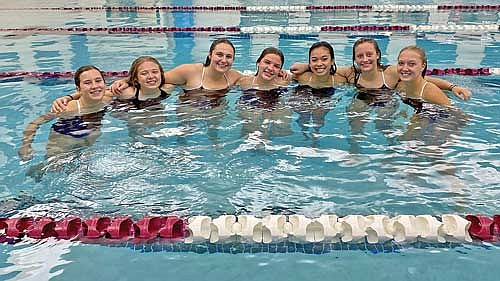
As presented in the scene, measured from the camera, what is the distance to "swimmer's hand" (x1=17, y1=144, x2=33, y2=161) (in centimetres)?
349

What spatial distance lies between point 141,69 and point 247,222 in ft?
6.78

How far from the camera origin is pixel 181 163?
337 cm

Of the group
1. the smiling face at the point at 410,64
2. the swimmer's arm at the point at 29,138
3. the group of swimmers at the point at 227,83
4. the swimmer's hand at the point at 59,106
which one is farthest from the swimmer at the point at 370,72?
the swimmer's arm at the point at 29,138

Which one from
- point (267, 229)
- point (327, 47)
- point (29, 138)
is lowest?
point (267, 229)

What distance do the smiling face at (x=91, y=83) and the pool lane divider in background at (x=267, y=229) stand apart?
4.74 ft

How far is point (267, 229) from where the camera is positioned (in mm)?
2438

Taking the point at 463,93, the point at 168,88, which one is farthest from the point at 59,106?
the point at 463,93

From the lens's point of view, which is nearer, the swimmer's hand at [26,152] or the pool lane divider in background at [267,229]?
the pool lane divider in background at [267,229]

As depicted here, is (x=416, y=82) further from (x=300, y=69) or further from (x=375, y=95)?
(x=300, y=69)

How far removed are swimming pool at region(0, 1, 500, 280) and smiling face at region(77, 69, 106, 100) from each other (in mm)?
301

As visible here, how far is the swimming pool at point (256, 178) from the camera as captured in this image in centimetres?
231

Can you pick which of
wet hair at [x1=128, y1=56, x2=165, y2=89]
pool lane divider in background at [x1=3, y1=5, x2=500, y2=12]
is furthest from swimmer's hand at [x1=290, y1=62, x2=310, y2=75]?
pool lane divider in background at [x1=3, y1=5, x2=500, y2=12]

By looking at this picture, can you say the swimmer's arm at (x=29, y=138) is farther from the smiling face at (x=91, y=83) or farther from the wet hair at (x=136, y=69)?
the wet hair at (x=136, y=69)

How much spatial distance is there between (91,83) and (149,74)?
52 cm
